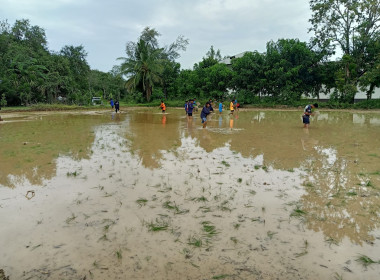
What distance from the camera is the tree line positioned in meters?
29.1

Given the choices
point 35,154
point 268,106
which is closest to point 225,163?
point 35,154

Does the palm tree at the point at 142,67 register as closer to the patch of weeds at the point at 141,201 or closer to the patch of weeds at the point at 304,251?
the patch of weeds at the point at 141,201

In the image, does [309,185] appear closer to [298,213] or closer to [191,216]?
[298,213]

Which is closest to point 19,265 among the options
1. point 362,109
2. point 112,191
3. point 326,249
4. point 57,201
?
point 57,201

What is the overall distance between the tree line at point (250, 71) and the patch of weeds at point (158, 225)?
29.9 metres

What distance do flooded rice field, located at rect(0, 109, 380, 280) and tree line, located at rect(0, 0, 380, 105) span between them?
2678 centimetres

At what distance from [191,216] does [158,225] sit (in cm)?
57

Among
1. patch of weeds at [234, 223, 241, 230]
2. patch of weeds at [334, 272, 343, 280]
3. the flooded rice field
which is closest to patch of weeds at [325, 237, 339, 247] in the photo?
the flooded rice field

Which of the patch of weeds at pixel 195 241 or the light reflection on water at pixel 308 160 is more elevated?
the light reflection on water at pixel 308 160

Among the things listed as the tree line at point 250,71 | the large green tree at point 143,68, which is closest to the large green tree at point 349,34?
the tree line at point 250,71

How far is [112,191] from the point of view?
5109 mm

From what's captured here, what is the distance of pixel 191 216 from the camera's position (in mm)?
4027

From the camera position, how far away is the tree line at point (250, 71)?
29.1 m

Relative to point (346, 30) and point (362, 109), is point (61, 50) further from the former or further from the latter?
point (362, 109)
